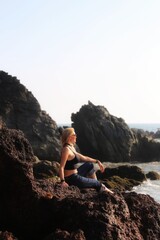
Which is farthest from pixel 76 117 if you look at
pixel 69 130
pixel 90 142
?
pixel 69 130

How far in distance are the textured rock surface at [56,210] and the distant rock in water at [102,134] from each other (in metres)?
43.9

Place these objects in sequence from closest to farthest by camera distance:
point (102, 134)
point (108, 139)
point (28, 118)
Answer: point (28, 118), point (108, 139), point (102, 134)

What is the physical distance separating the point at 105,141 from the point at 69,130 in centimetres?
4311

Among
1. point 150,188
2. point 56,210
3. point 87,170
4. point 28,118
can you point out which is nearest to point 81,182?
point 87,170

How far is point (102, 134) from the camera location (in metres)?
54.4

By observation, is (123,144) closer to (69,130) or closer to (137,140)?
(137,140)

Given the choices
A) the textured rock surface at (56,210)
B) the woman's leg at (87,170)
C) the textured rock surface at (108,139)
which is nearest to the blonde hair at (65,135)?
the woman's leg at (87,170)

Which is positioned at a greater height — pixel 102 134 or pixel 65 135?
pixel 65 135

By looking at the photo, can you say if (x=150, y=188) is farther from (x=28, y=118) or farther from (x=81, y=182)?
(x=28, y=118)

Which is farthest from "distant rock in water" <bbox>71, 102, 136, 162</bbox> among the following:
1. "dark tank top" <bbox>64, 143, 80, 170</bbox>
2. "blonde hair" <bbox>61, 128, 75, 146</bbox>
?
"dark tank top" <bbox>64, 143, 80, 170</bbox>

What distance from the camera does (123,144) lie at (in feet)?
179

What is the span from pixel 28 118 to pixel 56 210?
41927 millimetres

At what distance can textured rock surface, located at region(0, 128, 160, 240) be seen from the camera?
24.7 ft

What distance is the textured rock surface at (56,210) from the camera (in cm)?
751
